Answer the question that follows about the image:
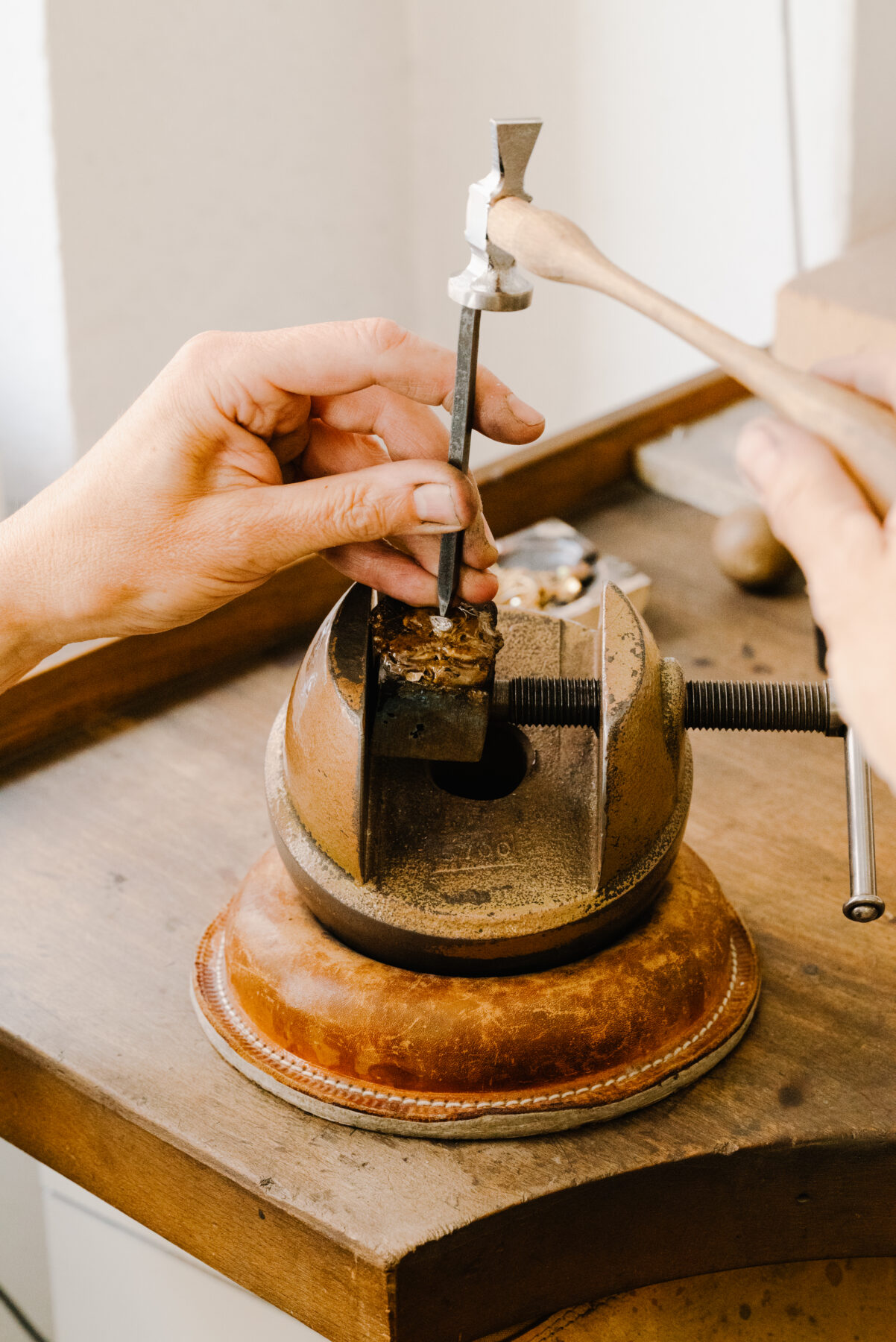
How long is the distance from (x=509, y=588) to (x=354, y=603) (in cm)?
46

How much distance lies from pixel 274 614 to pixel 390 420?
18.7 inches

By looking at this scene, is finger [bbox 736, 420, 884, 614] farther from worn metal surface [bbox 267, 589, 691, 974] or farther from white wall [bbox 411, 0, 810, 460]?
white wall [bbox 411, 0, 810, 460]

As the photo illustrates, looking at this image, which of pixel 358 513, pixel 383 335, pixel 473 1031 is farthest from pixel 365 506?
pixel 473 1031

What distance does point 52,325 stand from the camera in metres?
2.18

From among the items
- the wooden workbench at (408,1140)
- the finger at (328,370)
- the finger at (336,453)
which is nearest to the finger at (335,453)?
the finger at (336,453)

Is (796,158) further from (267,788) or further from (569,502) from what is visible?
(267,788)

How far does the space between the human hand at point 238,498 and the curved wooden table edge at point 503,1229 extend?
1.15ft

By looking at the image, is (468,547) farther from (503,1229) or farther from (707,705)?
(503,1229)

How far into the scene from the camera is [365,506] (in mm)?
847

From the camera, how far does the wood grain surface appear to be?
126 centimetres

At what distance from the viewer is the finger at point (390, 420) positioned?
3.20 ft

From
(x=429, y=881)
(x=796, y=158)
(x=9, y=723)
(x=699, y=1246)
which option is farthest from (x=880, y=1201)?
Result: (x=796, y=158)

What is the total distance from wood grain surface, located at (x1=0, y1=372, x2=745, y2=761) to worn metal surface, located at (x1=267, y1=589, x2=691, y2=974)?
1.32ft

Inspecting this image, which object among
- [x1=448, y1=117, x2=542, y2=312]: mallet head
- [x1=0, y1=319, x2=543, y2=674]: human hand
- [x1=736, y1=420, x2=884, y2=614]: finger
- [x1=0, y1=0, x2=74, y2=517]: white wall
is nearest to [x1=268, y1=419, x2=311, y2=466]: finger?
[x1=0, y1=319, x2=543, y2=674]: human hand
